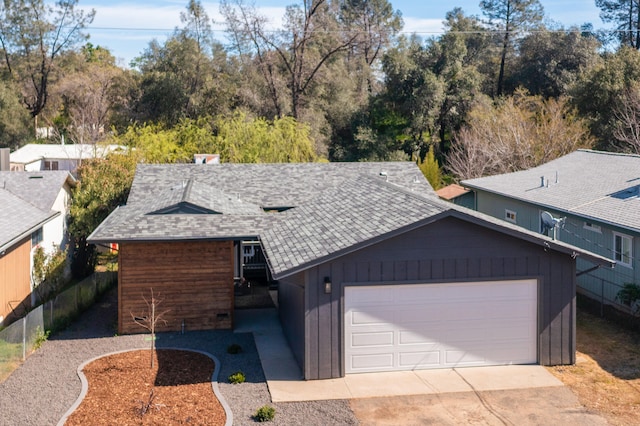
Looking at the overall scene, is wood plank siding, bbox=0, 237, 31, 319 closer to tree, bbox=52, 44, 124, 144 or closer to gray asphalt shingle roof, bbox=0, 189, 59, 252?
gray asphalt shingle roof, bbox=0, 189, 59, 252

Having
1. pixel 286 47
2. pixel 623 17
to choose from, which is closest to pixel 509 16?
pixel 623 17

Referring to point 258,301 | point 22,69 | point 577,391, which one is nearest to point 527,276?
point 577,391

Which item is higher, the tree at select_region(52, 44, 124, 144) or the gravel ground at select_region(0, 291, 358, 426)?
the tree at select_region(52, 44, 124, 144)

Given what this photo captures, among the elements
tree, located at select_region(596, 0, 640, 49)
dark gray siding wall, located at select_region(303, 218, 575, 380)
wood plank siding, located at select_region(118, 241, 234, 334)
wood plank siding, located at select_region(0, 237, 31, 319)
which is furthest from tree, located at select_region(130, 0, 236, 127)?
dark gray siding wall, located at select_region(303, 218, 575, 380)

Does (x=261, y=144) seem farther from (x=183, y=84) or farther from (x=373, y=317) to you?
(x=373, y=317)

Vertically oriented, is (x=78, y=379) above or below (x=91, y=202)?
below
